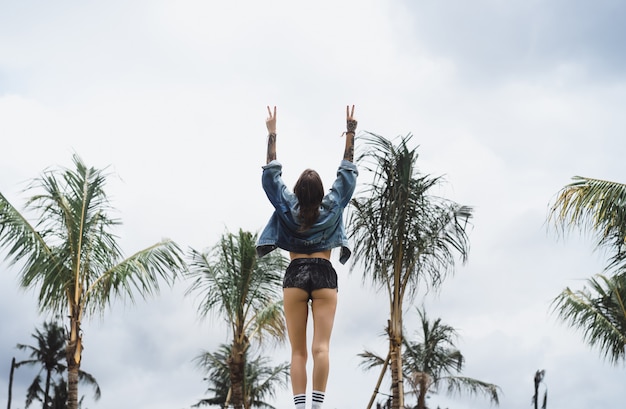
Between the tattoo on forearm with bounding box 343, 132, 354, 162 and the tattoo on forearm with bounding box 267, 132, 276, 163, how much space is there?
1.53 feet

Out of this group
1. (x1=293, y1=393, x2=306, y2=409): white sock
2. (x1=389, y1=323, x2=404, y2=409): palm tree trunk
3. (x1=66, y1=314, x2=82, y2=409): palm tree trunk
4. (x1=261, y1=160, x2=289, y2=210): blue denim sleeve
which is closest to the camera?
(x1=293, y1=393, x2=306, y2=409): white sock

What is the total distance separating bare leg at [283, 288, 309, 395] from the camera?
494cm

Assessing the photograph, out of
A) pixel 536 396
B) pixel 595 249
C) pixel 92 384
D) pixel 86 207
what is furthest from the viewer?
pixel 92 384

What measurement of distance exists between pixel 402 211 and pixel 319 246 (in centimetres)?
696

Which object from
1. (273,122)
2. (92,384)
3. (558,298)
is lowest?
(273,122)

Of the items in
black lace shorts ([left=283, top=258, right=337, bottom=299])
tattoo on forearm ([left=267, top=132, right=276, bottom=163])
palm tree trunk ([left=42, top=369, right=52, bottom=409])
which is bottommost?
black lace shorts ([left=283, top=258, right=337, bottom=299])

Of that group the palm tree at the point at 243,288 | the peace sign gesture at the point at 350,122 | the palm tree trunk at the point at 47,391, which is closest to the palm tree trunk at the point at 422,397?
the palm tree at the point at 243,288

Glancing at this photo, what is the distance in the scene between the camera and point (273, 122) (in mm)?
5508

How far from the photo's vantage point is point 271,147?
17.8 ft

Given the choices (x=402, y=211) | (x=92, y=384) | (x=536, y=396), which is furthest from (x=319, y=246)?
(x=92, y=384)

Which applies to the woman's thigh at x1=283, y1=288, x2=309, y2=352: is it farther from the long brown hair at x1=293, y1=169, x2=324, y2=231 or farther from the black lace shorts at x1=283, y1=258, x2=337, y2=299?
the long brown hair at x1=293, y1=169, x2=324, y2=231

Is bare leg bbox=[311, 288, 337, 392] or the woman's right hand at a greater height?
the woman's right hand

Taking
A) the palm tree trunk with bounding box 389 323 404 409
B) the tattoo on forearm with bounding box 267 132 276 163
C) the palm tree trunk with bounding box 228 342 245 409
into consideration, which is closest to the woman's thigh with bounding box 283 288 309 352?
the tattoo on forearm with bounding box 267 132 276 163

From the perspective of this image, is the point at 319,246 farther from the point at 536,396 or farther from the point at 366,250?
the point at 536,396
